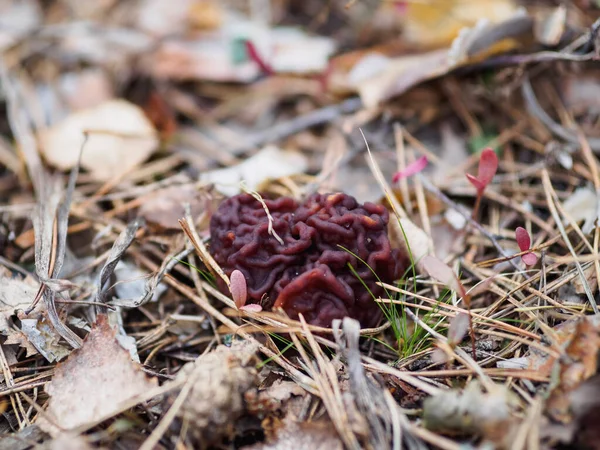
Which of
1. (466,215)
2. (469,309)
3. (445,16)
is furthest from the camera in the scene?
(445,16)

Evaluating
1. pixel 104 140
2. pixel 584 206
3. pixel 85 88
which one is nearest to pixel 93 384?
pixel 104 140

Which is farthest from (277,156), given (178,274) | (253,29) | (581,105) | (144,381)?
(581,105)

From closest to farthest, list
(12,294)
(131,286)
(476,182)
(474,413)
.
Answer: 1. (474,413)
2. (12,294)
3. (476,182)
4. (131,286)

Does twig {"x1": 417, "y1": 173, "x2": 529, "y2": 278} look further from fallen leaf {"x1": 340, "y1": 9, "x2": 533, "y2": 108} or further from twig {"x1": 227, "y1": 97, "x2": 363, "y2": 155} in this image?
twig {"x1": 227, "y1": 97, "x2": 363, "y2": 155}

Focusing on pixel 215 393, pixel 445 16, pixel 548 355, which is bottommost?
pixel 215 393

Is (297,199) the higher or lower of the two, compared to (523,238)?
lower

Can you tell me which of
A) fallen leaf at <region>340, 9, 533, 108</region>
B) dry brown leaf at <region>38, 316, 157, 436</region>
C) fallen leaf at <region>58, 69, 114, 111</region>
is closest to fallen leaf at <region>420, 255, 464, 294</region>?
dry brown leaf at <region>38, 316, 157, 436</region>

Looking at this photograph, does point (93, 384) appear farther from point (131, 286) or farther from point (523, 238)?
point (523, 238)
